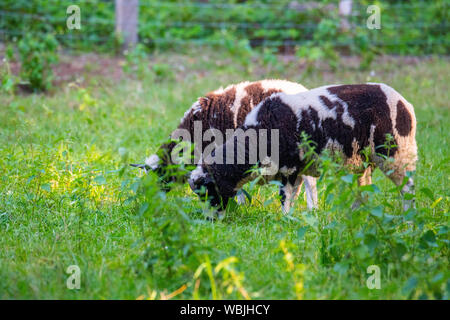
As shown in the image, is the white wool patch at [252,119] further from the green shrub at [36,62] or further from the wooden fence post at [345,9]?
the wooden fence post at [345,9]

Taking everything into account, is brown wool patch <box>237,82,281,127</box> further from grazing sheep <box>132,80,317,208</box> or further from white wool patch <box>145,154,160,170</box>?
white wool patch <box>145,154,160,170</box>

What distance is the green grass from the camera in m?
3.25

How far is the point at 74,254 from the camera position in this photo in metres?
3.69

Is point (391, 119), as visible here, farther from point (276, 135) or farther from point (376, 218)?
point (376, 218)

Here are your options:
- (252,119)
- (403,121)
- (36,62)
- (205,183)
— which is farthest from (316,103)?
(36,62)

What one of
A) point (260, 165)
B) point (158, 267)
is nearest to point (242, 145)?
point (260, 165)

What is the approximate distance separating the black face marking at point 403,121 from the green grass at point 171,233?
398 millimetres

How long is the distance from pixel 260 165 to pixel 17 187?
2.29 metres

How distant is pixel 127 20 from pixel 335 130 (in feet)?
23.0

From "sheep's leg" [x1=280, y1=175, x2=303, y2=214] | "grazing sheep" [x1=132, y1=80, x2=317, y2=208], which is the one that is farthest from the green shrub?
"sheep's leg" [x1=280, y1=175, x2=303, y2=214]

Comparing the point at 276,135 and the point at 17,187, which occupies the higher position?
the point at 276,135

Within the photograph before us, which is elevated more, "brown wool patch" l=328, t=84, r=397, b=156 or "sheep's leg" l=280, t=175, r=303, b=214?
"brown wool patch" l=328, t=84, r=397, b=156

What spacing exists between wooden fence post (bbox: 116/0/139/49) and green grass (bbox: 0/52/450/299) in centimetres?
378
